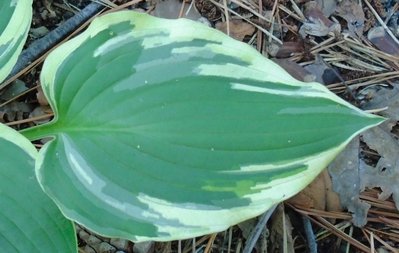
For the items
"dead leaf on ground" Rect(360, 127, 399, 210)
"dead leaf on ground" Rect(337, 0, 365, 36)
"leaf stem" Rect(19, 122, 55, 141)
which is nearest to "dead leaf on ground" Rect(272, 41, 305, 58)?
"dead leaf on ground" Rect(337, 0, 365, 36)

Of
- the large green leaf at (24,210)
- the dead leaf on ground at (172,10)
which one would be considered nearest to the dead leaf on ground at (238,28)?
the dead leaf on ground at (172,10)

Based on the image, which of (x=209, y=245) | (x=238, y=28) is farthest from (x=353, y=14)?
(x=209, y=245)

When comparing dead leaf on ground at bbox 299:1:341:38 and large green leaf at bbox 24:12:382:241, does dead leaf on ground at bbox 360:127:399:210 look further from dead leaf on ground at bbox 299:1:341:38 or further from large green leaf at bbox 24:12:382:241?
large green leaf at bbox 24:12:382:241

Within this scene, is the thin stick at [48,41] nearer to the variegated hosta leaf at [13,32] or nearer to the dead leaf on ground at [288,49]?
the variegated hosta leaf at [13,32]

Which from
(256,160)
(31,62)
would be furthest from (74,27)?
(256,160)

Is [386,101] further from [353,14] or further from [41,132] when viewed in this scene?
[41,132]
